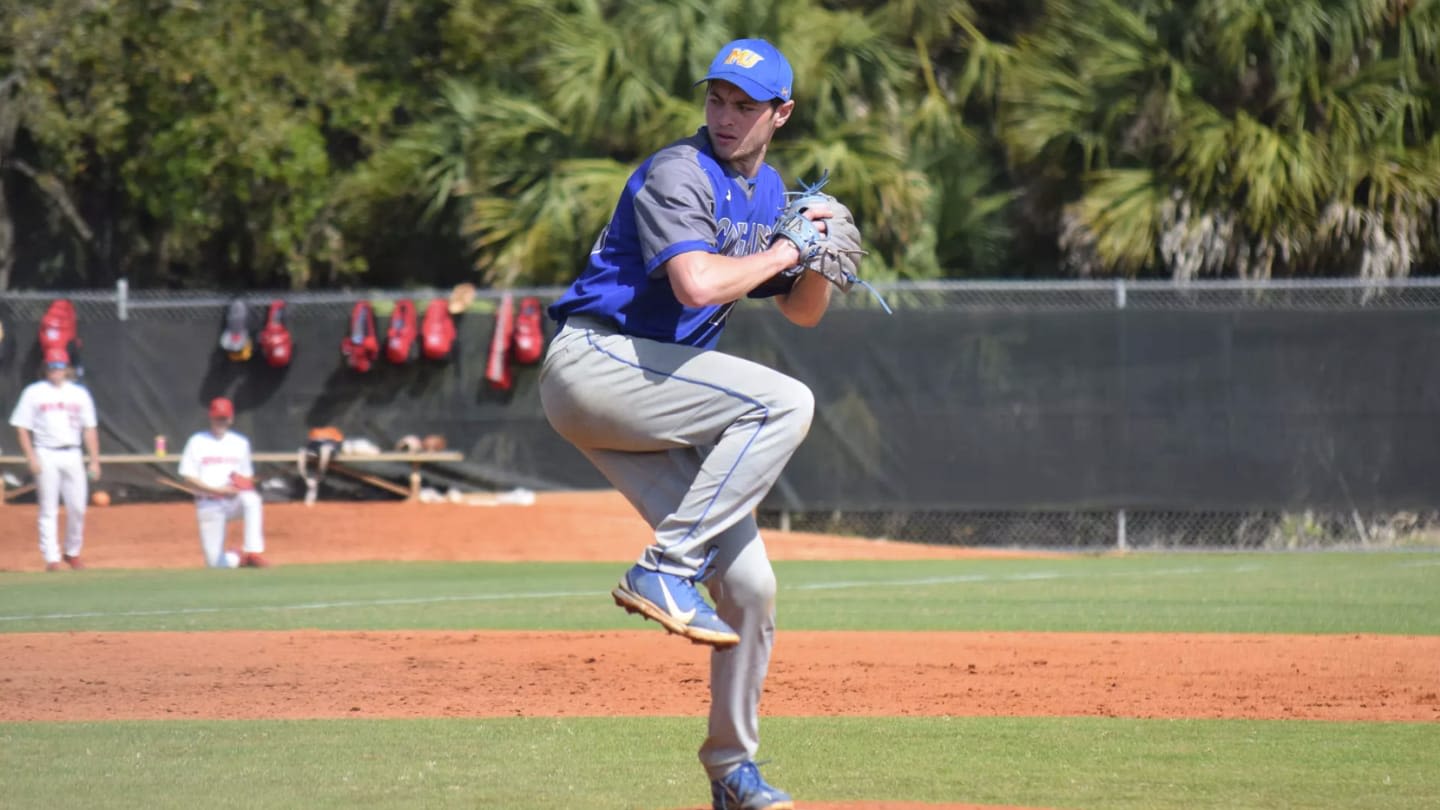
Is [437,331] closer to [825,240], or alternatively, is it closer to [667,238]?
[825,240]

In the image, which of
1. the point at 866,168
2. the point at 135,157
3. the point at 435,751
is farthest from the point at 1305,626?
the point at 135,157

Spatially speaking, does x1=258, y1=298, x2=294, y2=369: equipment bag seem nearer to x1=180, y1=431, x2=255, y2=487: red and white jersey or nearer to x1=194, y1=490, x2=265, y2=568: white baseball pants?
x1=180, y1=431, x2=255, y2=487: red and white jersey

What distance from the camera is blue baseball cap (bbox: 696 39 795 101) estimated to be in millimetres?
4418

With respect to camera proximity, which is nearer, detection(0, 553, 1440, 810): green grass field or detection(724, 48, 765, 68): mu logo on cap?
detection(724, 48, 765, 68): mu logo on cap

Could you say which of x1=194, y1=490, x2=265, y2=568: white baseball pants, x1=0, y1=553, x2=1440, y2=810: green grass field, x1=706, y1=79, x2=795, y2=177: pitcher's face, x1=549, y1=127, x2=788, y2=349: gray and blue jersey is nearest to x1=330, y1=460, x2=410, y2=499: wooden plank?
x1=194, y1=490, x2=265, y2=568: white baseball pants

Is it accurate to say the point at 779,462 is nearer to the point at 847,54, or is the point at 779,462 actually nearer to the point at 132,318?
the point at 847,54

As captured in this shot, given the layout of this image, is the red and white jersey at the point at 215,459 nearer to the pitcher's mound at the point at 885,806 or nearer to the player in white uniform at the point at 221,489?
the player in white uniform at the point at 221,489

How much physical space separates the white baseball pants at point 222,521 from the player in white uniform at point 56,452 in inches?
42.6

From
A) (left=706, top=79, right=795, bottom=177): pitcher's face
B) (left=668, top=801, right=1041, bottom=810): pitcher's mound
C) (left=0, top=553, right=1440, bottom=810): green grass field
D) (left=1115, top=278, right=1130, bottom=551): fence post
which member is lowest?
(left=1115, top=278, right=1130, bottom=551): fence post

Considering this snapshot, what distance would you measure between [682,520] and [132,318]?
14.9 meters

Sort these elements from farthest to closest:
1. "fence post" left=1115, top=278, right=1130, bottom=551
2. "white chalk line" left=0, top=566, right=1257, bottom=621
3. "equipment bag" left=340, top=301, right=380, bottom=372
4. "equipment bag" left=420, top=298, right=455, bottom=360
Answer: "equipment bag" left=340, top=301, right=380, bottom=372 → "equipment bag" left=420, top=298, right=455, bottom=360 → "fence post" left=1115, top=278, right=1130, bottom=551 → "white chalk line" left=0, top=566, right=1257, bottom=621

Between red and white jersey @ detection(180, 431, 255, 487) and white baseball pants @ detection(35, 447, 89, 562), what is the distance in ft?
3.01

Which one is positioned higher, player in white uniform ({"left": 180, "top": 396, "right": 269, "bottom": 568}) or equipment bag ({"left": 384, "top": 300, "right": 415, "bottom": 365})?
equipment bag ({"left": 384, "top": 300, "right": 415, "bottom": 365})

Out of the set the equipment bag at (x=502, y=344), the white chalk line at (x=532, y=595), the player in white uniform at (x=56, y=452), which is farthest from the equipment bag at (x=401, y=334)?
the white chalk line at (x=532, y=595)
